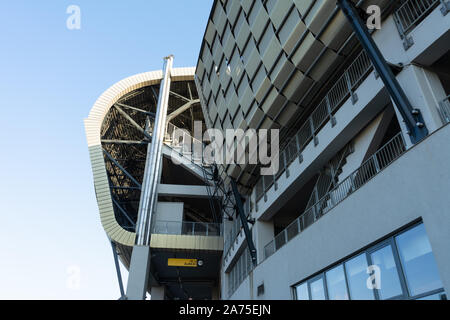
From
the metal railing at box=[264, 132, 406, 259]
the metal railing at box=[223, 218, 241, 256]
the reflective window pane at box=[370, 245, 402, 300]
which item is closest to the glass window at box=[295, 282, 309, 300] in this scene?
the metal railing at box=[264, 132, 406, 259]

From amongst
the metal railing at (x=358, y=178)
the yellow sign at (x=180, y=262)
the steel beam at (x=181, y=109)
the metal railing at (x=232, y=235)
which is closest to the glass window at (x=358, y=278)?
the metal railing at (x=358, y=178)

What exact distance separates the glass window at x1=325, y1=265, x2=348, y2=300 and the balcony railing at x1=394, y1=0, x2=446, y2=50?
255 inches

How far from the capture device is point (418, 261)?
7277 millimetres

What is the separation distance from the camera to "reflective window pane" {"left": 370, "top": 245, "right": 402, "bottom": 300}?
25.5ft

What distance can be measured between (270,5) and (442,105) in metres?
8.88

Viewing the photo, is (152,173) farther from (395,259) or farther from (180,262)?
(395,259)

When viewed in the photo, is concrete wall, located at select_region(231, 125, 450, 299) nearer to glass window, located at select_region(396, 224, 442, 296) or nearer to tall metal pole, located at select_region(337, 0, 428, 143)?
glass window, located at select_region(396, 224, 442, 296)

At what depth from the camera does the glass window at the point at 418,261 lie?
22.8 feet

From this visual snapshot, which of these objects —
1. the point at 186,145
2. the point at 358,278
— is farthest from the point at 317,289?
the point at 186,145

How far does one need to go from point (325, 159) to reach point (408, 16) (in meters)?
5.57

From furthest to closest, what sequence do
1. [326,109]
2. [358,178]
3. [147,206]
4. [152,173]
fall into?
[152,173] < [147,206] < [326,109] < [358,178]
